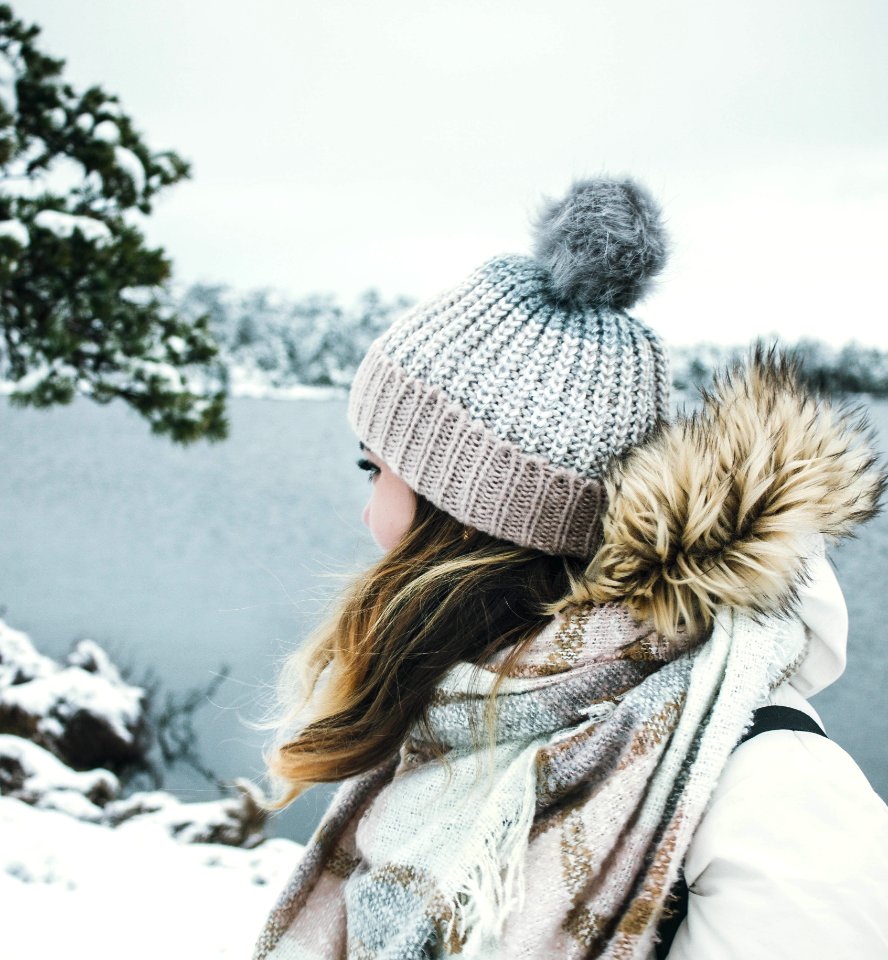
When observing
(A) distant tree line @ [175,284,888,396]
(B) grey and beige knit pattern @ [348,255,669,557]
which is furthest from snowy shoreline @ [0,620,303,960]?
(A) distant tree line @ [175,284,888,396]

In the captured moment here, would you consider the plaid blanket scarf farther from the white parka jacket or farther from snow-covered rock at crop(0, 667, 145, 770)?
snow-covered rock at crop(0, 667, 145, 770)

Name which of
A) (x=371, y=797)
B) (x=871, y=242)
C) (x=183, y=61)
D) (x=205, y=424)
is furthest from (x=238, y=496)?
(x=371, y=797)

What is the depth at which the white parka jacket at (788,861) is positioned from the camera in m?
0.57

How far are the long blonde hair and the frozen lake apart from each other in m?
0.20

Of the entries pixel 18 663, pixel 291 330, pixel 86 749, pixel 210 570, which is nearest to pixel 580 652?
pixel 86 749

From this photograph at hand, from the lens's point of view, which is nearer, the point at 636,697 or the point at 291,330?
the point at 636,697

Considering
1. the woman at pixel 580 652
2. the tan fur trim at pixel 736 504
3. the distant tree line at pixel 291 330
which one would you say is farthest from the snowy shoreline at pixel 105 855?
the distant tree line at pixel 291 330

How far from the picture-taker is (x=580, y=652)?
0.82m

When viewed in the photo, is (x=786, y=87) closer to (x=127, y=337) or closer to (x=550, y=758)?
(x=127, y=337)

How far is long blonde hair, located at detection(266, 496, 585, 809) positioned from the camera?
37.3 inches

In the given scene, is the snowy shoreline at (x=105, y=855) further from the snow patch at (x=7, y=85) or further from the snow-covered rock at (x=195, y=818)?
the snow patch at (x=7, y=85)

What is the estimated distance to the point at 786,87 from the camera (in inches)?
126

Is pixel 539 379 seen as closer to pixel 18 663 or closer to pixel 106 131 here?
pixel 106 131

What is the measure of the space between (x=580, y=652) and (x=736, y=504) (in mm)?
250
